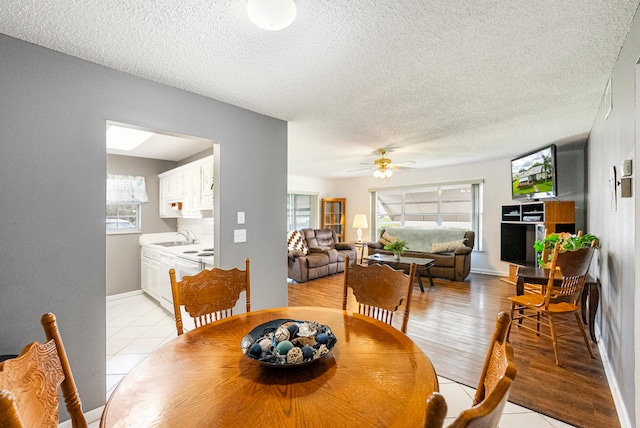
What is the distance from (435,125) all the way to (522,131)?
4.10 ft

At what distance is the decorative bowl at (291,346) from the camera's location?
1008 millimetres

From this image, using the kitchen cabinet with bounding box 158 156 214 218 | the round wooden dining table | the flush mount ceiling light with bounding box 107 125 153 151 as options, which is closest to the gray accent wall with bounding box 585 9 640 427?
the round wooden dining table

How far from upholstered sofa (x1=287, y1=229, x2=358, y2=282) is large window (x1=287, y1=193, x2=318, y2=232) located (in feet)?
4.44

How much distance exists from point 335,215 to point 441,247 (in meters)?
3.56

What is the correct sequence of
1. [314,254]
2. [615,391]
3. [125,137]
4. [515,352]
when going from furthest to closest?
[314,254] < [125,137] < [515,352] < [615,391]

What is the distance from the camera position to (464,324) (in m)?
3.37

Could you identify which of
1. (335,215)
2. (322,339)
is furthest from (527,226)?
(322,339)

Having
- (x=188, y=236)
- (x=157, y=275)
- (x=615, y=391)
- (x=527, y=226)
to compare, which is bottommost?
(x=615, y=391)

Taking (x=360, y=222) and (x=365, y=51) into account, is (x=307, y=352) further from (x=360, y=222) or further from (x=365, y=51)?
(x=360, y=222)

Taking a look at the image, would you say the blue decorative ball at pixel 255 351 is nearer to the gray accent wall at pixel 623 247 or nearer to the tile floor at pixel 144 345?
the tile floor at pixel 144 345

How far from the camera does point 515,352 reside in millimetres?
2723

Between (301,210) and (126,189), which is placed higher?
(126,189)

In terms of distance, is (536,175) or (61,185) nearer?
(61,185)

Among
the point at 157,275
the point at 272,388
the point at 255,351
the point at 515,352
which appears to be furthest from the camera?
the point at 157,275
